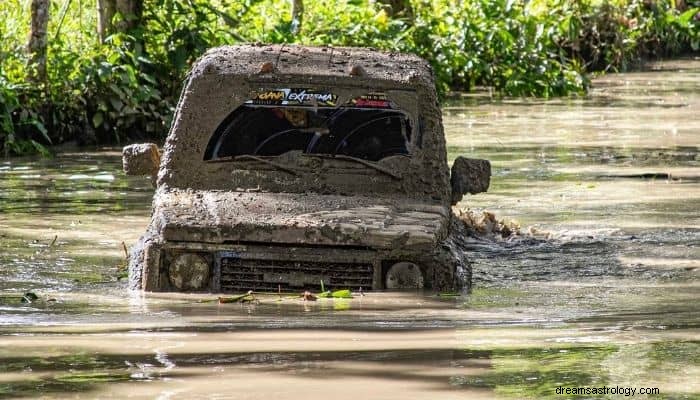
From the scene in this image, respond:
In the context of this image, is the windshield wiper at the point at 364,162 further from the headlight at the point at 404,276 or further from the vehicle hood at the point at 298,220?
the headlight at the point at 404,276

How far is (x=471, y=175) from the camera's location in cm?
835

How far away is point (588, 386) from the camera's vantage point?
17.0 ft

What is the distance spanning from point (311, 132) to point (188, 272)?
1.42 m

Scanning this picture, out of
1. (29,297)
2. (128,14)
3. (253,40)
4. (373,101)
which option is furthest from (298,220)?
(253,40)

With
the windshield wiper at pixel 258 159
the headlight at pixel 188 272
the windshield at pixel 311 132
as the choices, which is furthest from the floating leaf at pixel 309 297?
the windshield at pixel 311 132

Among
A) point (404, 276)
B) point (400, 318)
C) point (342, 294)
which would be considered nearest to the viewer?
point (400, 318)

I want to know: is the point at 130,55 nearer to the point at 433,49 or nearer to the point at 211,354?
the point at 433,49

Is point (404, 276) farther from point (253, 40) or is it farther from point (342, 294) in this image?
point (253, 40)

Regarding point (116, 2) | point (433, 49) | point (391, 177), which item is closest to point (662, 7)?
point (433, 49)

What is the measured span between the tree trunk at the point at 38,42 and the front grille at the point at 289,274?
471 inches

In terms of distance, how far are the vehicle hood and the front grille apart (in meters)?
0.16

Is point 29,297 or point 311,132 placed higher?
point 311,132

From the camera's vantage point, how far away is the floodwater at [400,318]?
5.35 m

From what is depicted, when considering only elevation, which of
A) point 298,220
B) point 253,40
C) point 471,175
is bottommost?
point 298,220
